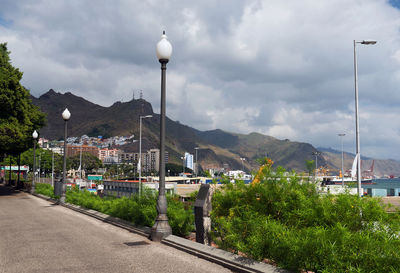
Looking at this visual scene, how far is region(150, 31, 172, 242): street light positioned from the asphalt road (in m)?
0.42

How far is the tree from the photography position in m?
31.0

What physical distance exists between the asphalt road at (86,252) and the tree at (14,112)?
20681mm

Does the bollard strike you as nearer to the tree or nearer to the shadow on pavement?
the tree

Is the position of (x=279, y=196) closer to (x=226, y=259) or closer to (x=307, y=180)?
(x=307, y=180)

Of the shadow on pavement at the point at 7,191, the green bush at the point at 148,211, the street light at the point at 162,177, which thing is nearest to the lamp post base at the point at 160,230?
the street light at the point at 162,177

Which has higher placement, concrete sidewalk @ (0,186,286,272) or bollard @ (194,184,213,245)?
bollard @ (194,184,213,245)

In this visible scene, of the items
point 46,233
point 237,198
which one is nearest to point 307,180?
point 237,198

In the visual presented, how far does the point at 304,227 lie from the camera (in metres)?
6.99

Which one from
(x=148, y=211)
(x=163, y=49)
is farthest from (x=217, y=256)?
(x=163, y=49)

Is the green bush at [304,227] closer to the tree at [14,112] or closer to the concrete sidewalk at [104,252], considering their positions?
the concrete sidewalk at [104,252]

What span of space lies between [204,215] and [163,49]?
18.4 ft

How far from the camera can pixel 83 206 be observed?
19156 millimetres

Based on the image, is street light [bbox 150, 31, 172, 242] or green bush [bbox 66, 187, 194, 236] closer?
street light [bbox 150, 31, 172, 242]

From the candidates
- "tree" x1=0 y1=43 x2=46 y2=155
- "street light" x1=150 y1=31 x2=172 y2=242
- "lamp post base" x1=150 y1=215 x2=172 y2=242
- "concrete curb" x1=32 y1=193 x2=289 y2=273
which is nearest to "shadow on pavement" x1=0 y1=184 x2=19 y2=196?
"tree" x1=0 y1=43 x2=46 y2=155
